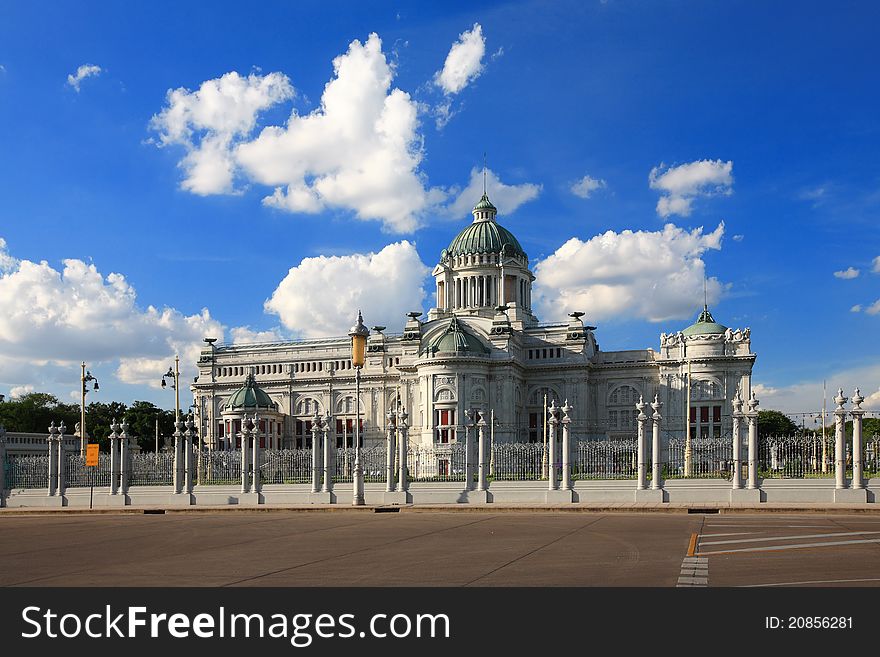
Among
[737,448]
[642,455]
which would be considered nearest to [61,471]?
[642,455]

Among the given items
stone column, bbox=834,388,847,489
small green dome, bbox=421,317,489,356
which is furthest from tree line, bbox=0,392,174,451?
stone column, bbox=834,388,847,489

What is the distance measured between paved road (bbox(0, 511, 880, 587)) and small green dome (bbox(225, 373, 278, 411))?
91273 millimetres

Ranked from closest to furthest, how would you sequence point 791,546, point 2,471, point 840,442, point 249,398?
point 791,546
point 840,442
point 2,471
point 249,398

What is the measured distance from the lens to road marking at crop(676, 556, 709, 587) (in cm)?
1591

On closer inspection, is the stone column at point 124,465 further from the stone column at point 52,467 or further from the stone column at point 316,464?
the stone column at point 316,464

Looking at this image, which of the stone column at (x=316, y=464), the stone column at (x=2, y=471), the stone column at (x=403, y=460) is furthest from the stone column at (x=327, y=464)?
the stone column at (x=2, y=471)

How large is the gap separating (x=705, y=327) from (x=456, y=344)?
32.2 metres

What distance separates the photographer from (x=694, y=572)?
1738 cm

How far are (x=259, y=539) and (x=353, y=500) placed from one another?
17.2 m

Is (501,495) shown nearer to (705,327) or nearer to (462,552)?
(462,552)

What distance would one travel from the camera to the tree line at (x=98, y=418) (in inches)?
4798
